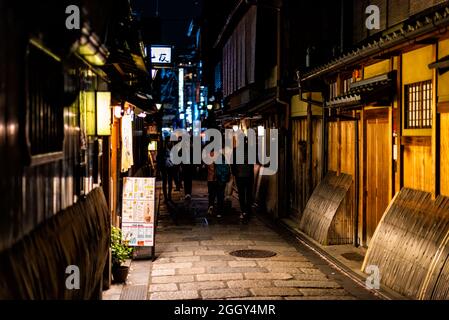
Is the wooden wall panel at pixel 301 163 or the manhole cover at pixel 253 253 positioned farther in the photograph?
the wooden wall panel at pixel 301 163

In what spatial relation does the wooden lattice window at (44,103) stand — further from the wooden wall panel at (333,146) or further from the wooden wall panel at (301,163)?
the wooden wall panel at (301,163)

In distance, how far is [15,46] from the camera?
4.98m

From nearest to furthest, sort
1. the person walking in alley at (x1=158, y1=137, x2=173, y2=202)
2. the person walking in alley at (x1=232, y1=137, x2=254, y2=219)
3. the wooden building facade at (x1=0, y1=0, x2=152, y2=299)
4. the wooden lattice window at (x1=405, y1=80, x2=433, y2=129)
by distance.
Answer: the wooden building facade at (x1=0, y1=0, x2=152, y2=299), the wooden lattice window at (x1=405, y1=80, x2=433, y2=129), the person walking in alley at (x1=232, y1=137, x2=254, y2=219), the person walking in alley at (x1=158, y1=137, x2=173, y2=202)

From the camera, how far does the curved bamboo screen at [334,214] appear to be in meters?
16.5

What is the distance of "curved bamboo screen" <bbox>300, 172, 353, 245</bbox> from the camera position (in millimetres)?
16453

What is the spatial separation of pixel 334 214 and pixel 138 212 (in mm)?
6124

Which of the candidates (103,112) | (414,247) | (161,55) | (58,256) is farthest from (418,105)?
(161,55)

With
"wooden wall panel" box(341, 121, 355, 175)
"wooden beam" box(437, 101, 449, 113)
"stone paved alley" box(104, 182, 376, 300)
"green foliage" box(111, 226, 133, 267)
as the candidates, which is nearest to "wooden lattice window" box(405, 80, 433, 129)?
"wooden beam" box(437, 101, 449, 113)

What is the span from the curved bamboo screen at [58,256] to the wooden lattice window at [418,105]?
751 cm

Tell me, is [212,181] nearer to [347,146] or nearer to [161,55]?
[347,146]

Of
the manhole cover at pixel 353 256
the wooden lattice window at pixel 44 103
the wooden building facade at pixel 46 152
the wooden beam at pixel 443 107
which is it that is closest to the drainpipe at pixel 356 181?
the manhole cover at pixel 353 256

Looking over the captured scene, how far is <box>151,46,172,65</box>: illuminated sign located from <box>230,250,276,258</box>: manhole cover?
24.0 m

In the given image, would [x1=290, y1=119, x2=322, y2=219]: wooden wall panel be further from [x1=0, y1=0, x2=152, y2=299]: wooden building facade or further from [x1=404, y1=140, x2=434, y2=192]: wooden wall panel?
[x1=0, y1=0, x2=152, y2=299]: wooden building facade
